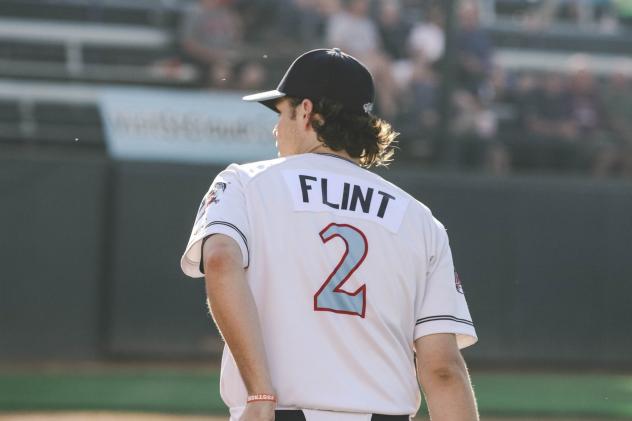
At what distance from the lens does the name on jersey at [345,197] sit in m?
2.64

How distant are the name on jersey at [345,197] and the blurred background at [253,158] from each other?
6.80 m

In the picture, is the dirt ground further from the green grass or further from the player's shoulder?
the player's shoulder

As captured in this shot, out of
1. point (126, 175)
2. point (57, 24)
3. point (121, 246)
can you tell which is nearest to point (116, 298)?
point (121, 246)

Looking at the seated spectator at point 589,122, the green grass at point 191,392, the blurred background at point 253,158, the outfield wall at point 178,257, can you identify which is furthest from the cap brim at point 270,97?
the seated spectator at point 589,122

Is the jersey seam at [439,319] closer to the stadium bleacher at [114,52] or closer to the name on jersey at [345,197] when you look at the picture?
the name on jersey at [345,197]

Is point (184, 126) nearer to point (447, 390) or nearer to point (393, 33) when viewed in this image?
point (393, 33)

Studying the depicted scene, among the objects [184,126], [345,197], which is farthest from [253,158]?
[345,197]

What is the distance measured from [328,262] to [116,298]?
7968 mm

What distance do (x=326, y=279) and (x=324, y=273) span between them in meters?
0.01

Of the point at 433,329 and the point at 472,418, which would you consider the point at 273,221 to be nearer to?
the point at 433,329

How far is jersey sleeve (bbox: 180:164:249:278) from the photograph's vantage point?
2555 mm

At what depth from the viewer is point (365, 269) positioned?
8.64 ft

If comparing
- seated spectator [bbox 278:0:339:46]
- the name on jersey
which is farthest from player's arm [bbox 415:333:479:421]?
seated spectator [bbox 278:0:339:46]

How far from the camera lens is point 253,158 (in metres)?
10.6
